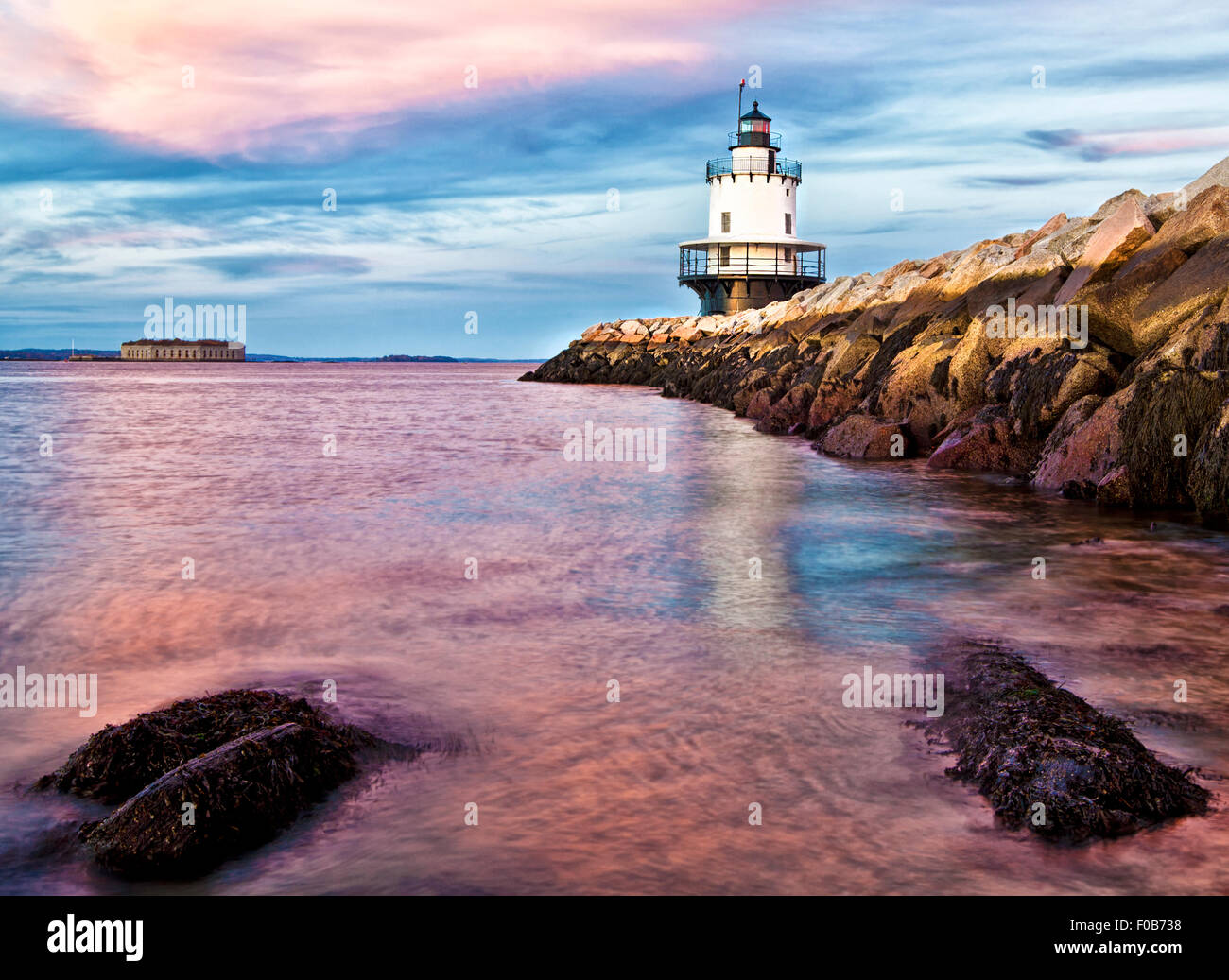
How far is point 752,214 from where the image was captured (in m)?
46.2

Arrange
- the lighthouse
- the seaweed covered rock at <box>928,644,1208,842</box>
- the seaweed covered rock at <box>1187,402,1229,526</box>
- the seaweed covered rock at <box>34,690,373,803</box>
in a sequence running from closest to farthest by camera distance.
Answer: the seaweed covered rock at <box>928,644,1208,842</box>, the seaweed covered rock at <box>34,690,373,803</box>, the seaweed covered rock at <box>1187,402,1229,526</box>, the lighthouse

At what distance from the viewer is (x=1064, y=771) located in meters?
3.63

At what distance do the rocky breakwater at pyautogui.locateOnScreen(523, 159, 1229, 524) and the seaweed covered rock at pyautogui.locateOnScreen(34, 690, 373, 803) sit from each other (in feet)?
26.1

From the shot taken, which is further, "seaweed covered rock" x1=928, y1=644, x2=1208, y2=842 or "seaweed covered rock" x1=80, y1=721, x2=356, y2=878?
"seaweed covered rock" x1=928, y1=644, x2=1208, y2=842

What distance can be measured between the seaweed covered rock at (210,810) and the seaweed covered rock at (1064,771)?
247 cm

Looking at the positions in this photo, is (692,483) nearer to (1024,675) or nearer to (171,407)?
(1024,675)

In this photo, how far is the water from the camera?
3436mm

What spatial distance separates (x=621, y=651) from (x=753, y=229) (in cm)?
4278

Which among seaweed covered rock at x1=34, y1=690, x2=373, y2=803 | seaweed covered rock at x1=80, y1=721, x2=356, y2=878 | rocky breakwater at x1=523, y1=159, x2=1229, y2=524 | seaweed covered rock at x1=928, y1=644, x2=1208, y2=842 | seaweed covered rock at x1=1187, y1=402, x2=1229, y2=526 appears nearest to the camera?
seaweed covered rock at x1=80, y1=721, x2=356, y2=878

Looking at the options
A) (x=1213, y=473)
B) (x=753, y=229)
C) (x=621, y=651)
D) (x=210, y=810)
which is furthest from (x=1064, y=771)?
(x=753, y=229)

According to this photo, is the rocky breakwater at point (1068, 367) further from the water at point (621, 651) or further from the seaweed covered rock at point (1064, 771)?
the seaweed covered rock at point (1064, 771)

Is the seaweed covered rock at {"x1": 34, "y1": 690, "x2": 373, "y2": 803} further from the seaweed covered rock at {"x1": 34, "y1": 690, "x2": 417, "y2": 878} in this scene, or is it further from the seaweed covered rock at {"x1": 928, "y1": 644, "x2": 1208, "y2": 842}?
the seaweed covered rock at {"x1": 928, "y1": 644, "x2": 1208, "y2": 842}

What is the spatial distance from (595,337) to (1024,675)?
54.7m

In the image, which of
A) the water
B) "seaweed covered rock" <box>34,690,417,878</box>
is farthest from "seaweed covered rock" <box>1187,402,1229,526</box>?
"seaweed covered rock" <box>34,690,417,878</box>
